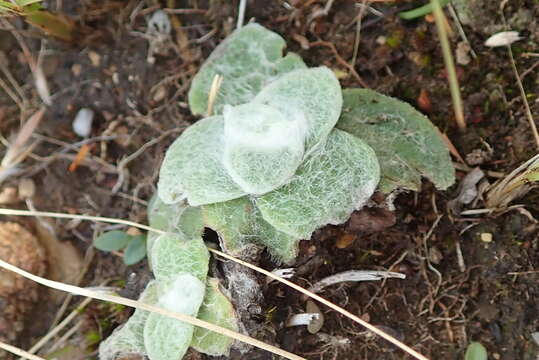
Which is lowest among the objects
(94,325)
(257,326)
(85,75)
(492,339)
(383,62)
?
(94,325)

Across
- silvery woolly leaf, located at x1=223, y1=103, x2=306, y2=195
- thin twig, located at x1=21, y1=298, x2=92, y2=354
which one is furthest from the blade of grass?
thin twig, located at x1=21, y1=298, x2=92, y2=354

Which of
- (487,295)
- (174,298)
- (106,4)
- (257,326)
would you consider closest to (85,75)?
(106,4)

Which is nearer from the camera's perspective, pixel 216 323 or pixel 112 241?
pixel 216 323

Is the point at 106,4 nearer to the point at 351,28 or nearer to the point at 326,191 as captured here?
the point at 351,28

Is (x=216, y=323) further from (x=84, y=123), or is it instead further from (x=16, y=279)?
(x=84, y=123)

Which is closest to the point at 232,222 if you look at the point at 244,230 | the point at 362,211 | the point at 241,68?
the point at 244,230

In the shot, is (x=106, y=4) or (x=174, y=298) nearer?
(x=174, y=298)

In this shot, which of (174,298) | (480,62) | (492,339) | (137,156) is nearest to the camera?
(174,298)
